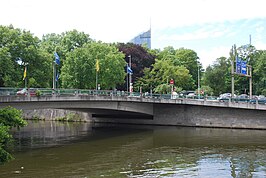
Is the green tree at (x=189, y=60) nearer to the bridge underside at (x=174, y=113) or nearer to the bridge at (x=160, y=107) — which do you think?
the bridge underside at (x=174, y=113)

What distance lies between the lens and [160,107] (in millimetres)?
60844

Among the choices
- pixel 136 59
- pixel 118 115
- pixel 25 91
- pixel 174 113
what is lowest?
pixel 118 115

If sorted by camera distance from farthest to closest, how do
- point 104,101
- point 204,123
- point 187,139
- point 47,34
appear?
point 47,34 < point 204,123 < point 104,101 < point 187,139

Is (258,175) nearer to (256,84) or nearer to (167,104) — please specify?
(167,104)

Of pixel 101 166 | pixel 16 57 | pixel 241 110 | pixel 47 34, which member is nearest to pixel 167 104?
pixel 241 110

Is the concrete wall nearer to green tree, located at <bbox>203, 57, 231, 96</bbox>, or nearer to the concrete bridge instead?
the concrete bridge

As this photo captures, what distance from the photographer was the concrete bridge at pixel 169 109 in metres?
45.0

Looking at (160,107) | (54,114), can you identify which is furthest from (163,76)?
(54,114)

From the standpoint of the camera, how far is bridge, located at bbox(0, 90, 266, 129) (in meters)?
43.6

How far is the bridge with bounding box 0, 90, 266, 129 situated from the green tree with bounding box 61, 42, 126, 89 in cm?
873

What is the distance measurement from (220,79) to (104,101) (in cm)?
4297

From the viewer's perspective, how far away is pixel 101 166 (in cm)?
2817

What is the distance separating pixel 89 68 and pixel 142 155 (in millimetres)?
37442

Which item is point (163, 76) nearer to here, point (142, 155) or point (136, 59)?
point (136, 59)
